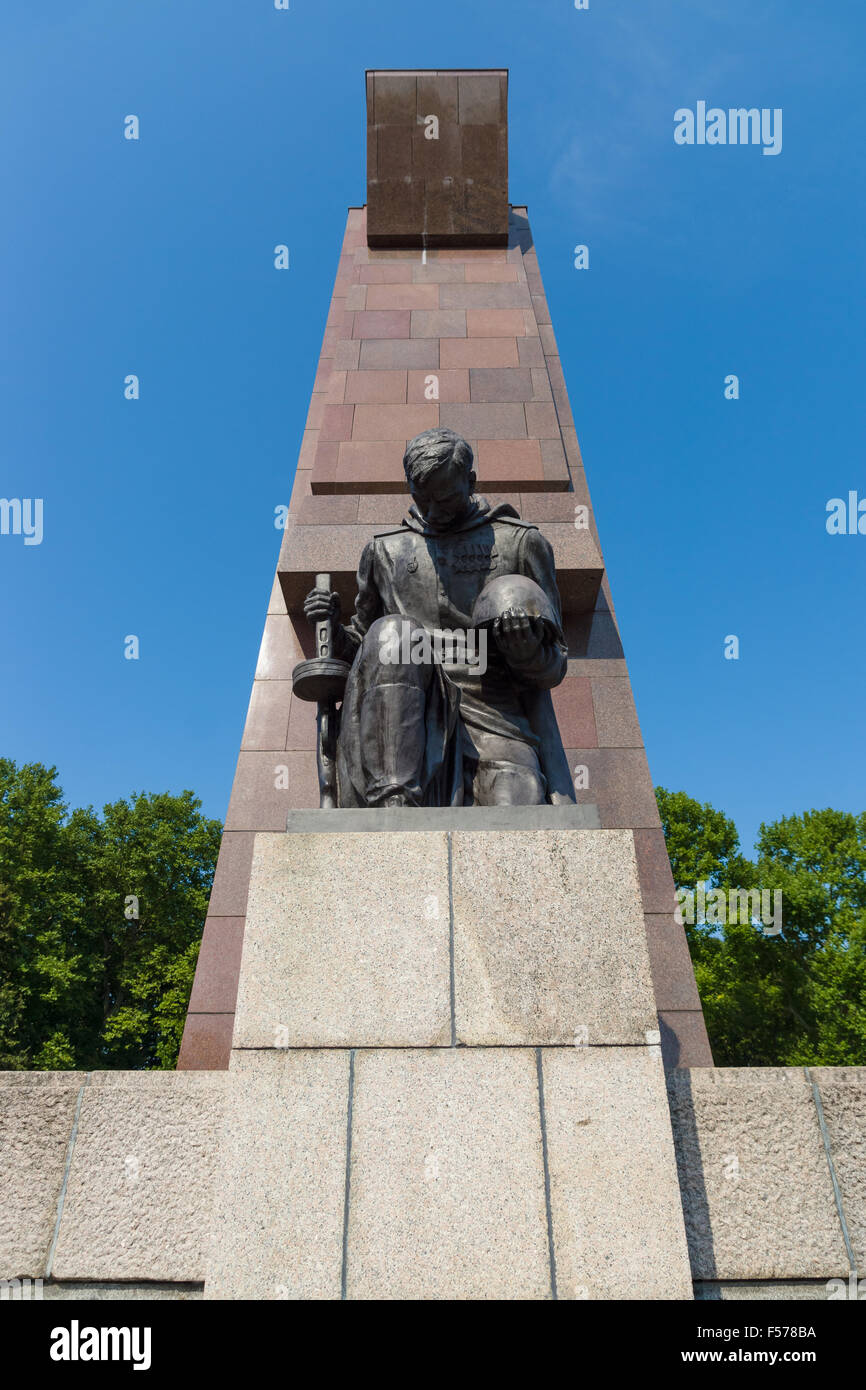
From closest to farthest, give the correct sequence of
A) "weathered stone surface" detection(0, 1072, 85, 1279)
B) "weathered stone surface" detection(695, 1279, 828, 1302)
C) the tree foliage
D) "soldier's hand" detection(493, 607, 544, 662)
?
"weathered stone surface" detection(695, 1279, 828, 1302) < "weathered stone surface" detection(0, 1072, 85, 1279) < "soldier's hand" detection(493, 607, 544, 662) < the tree foliage

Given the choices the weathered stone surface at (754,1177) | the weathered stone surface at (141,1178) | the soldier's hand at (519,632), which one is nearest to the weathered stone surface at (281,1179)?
the weathered stone surface at (141,1178)

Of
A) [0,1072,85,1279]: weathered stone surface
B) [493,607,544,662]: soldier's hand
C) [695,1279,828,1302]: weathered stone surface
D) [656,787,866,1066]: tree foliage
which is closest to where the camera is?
[695,1279,828,1302]: weathered stone surface

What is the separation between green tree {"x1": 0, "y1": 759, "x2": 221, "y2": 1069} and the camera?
82.5 ft

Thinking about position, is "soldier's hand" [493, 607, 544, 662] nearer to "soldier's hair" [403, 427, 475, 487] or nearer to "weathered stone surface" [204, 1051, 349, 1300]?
"soldier's hair" [403, 427, 475, 487]

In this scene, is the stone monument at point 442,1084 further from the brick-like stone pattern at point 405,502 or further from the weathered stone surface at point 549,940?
the brick-like stone pattern at point 405,502

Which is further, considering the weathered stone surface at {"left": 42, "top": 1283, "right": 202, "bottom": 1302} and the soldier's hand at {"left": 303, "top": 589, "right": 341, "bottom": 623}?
the soldier's hand at {"left": 303, "top": 589, "right": 341, "bottom": 623}

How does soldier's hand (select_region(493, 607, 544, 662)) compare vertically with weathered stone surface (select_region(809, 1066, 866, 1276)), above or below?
above

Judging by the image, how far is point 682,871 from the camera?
84.5 feet

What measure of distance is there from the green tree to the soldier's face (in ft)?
75.4

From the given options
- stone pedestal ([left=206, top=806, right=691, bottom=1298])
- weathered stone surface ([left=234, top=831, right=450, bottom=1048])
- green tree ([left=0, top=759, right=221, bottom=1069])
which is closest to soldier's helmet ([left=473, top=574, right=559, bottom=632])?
stone pedestal ([left=206, top=806, right=691, bottom=1298])

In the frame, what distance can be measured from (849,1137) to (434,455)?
422 centimetres

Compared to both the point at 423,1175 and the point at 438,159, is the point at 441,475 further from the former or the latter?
the point at 438,159

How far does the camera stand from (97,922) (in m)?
28.7

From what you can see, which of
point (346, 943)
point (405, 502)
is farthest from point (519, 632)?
point (405, 502)
